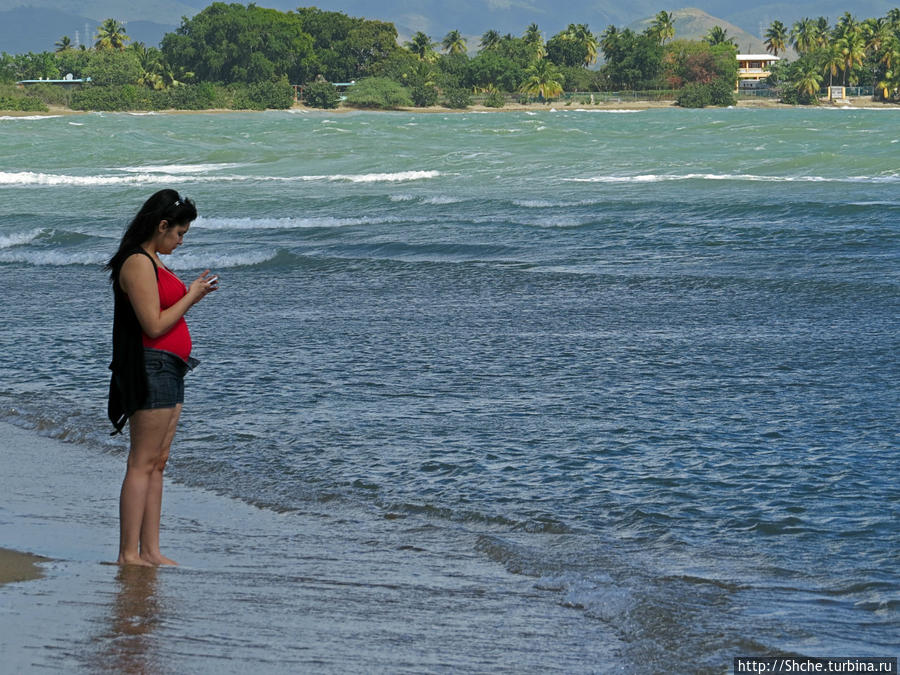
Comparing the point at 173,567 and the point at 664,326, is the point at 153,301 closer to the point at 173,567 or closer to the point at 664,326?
the point at 173,567

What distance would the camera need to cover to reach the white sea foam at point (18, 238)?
56.3ft

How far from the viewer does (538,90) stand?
463 feet

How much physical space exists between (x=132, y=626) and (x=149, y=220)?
1366mm

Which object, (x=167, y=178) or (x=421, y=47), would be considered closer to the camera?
(x=167, y=178)

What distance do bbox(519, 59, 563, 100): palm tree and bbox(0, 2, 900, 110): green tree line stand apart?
0.12 metres

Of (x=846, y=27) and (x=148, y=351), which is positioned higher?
(x=846, y=27)

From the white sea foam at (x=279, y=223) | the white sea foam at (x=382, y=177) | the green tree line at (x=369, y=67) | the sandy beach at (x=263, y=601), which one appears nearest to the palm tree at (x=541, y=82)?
the green tree line at (x=369, y=67)

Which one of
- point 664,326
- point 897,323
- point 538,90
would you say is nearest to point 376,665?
point 664,326

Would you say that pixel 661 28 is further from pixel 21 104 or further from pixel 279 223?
pixel 279 223

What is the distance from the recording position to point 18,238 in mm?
17547

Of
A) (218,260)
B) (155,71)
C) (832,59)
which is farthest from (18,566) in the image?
(832,59)

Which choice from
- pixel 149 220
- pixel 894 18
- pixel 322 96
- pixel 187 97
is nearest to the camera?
pixel 149 220

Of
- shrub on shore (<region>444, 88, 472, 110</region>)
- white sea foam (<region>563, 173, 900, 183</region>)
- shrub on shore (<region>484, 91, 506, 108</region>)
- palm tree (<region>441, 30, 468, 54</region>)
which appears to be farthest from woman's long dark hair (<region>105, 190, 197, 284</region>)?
palm tree (<region>441, 30, 468, 54</region>)

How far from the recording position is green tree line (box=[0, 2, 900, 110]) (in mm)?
133875
